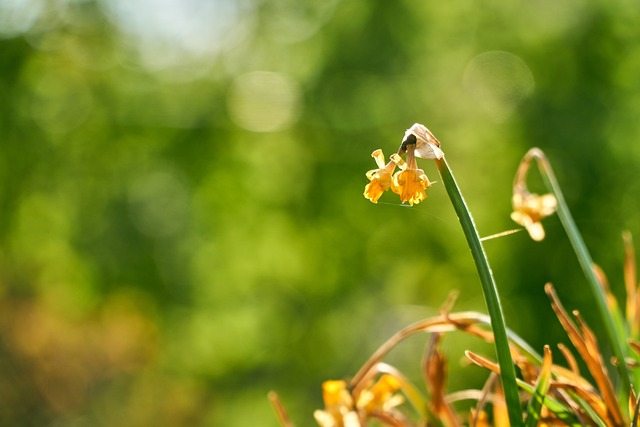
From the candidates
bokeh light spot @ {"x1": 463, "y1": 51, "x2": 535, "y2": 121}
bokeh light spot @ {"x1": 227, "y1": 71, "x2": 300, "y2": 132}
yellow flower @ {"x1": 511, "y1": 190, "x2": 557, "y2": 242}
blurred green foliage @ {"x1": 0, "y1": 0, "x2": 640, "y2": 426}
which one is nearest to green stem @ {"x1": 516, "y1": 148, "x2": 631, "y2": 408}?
yellow flower @ {"x1": 511, "y1": 190, "x2": 557, "y2": 242}

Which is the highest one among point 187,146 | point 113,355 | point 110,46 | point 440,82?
point 110,46

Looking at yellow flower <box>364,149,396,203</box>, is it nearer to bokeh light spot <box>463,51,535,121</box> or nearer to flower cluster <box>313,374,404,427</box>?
flower cluster <box>313,374,404,427</box>

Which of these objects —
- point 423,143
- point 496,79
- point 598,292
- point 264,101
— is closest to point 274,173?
point 264,101

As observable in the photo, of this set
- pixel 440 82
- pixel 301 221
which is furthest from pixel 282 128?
pixel 440 82

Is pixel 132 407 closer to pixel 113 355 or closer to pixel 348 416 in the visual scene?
pixel 113 355

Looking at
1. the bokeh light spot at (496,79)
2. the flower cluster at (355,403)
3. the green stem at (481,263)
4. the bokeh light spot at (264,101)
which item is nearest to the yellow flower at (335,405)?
the flower cluster at (355,403)

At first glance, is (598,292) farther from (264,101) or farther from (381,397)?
(264,101)
